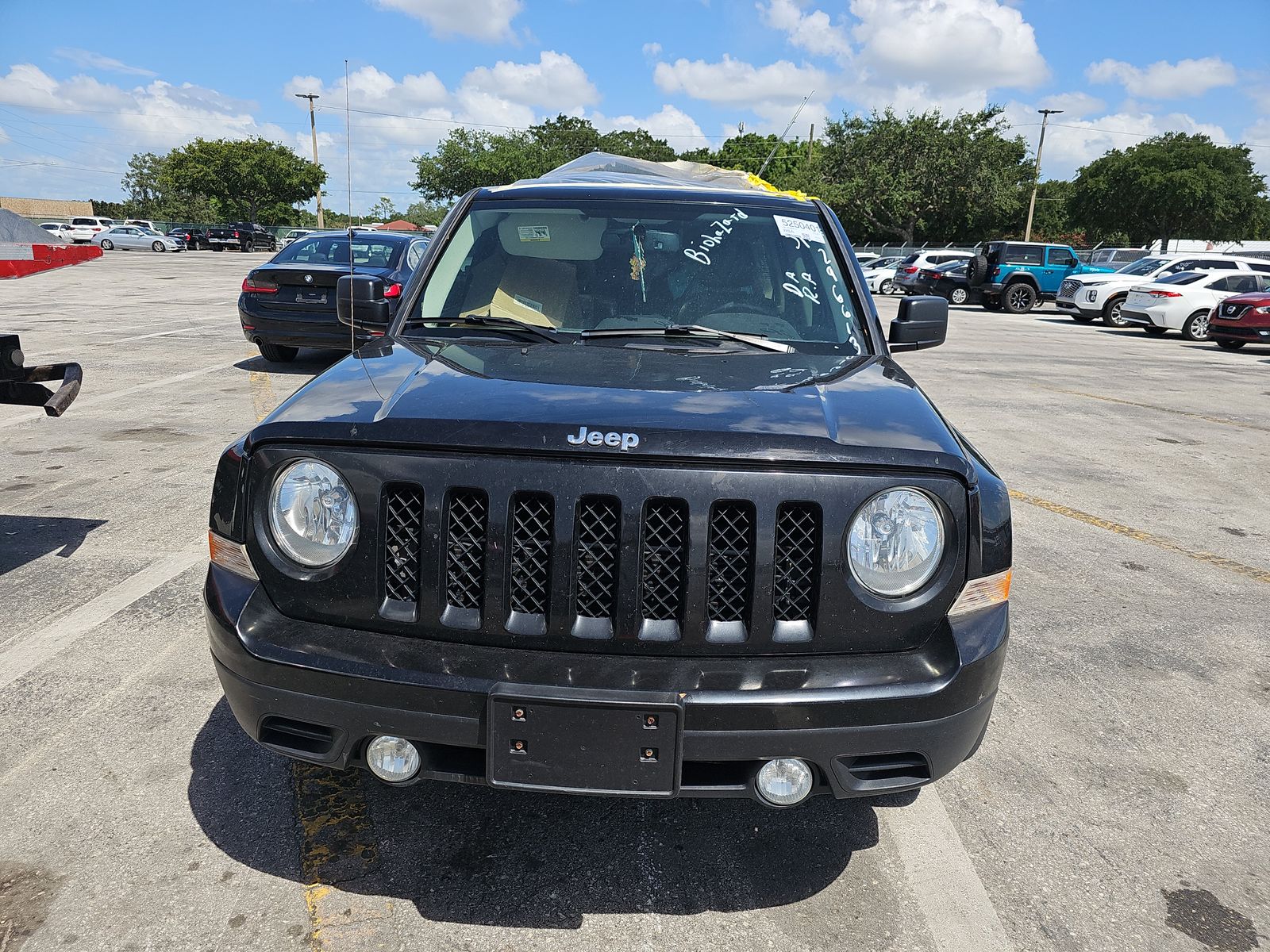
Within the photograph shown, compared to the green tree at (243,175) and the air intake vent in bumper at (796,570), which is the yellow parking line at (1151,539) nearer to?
the air intake vent in bumper at (796,570)

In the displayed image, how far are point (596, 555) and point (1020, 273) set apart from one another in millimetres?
28282

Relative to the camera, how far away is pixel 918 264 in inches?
1222

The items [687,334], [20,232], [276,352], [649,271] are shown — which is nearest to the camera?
[687,334]

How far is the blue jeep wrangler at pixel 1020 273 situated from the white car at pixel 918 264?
5.71 ft

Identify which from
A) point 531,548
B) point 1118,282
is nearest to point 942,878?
point 531,548

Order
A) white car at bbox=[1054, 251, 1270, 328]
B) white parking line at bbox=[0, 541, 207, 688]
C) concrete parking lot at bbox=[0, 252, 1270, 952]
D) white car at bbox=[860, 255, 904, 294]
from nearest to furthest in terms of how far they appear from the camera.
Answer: concrete parking lot at bbox=[0, 252, 1270, 952]
white parking line at bbox=[0, 541, 207, 688]
white car at bbox=[1054, 251, 1270, 328]
white car at bbox=[860, 255, 904, 294]

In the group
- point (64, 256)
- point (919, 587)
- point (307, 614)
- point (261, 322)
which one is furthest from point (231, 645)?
point (261, 322)

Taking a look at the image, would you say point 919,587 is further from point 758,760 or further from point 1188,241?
point 1188,241

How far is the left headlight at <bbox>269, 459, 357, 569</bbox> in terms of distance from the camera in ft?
6.95

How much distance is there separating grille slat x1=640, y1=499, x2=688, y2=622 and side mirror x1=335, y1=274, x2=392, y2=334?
204 centimetres

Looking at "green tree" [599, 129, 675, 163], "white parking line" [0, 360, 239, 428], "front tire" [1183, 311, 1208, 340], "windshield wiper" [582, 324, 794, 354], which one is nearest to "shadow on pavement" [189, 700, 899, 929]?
"windshield wiper" [582, 324, 794, 354]

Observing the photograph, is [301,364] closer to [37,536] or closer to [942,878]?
[37,536]

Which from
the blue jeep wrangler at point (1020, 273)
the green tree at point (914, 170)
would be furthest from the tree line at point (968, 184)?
the blue jeep wrangler at point (1020, 273)

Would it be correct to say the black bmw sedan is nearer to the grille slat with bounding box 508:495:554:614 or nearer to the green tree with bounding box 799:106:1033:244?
the grille slat with bounding box 508:495:554:614
